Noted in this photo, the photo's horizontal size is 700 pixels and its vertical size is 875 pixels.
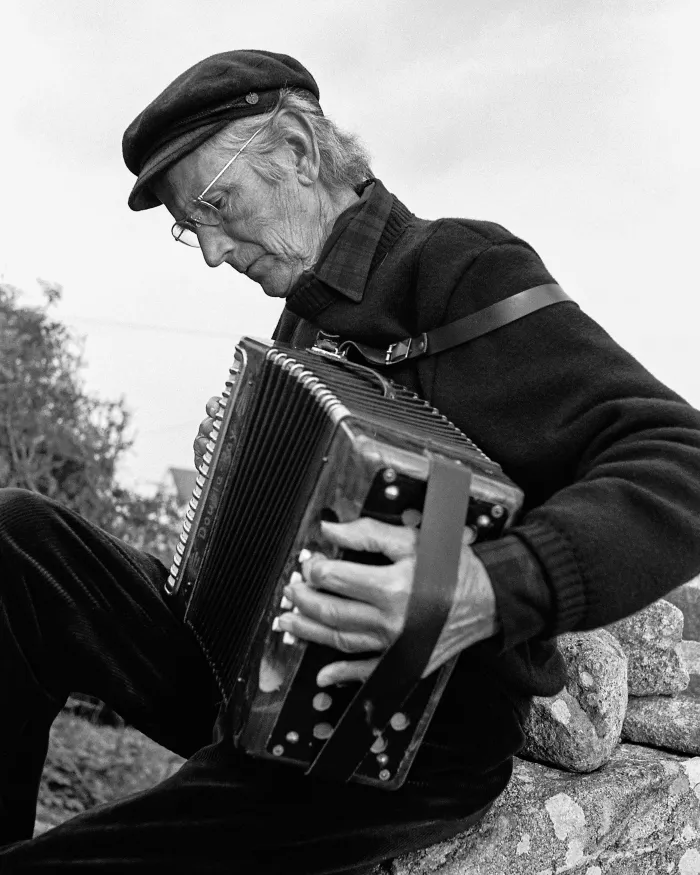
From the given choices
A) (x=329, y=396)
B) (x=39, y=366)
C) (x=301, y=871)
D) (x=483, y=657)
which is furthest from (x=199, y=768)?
(x=39, y=366)

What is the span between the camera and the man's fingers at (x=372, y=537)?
4.75 ft

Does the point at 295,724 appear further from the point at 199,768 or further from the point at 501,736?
the point at 501,736

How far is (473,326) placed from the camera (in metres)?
1.93

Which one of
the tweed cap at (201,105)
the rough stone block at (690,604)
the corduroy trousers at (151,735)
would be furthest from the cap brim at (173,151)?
the rough stone block at (690,604)

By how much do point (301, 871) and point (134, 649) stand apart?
549 millimetres

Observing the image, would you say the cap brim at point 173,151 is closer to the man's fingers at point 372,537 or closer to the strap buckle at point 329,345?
the strap buckle at point 329,345

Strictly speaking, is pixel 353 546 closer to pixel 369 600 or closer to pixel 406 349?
pixel 369 600

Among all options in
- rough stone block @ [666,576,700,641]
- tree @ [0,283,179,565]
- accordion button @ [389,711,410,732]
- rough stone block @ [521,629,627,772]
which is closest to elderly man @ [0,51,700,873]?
accordion button @ [389,711,410,732]

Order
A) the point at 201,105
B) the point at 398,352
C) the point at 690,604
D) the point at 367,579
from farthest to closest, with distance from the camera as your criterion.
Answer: the point at 690,604
the point at 201,105
the point at 398,352
the point at 367,579

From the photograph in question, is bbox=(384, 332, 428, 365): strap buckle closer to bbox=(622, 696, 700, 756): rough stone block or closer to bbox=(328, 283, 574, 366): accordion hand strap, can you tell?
bbox=(328, 283, 574, 366): accordion hand strap

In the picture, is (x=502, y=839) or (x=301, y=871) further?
(x=502, y=839)

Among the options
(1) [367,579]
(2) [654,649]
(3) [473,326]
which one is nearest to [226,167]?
(3) [473,326]

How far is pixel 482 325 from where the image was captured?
75.7 inches

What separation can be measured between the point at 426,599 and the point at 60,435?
3.99m
